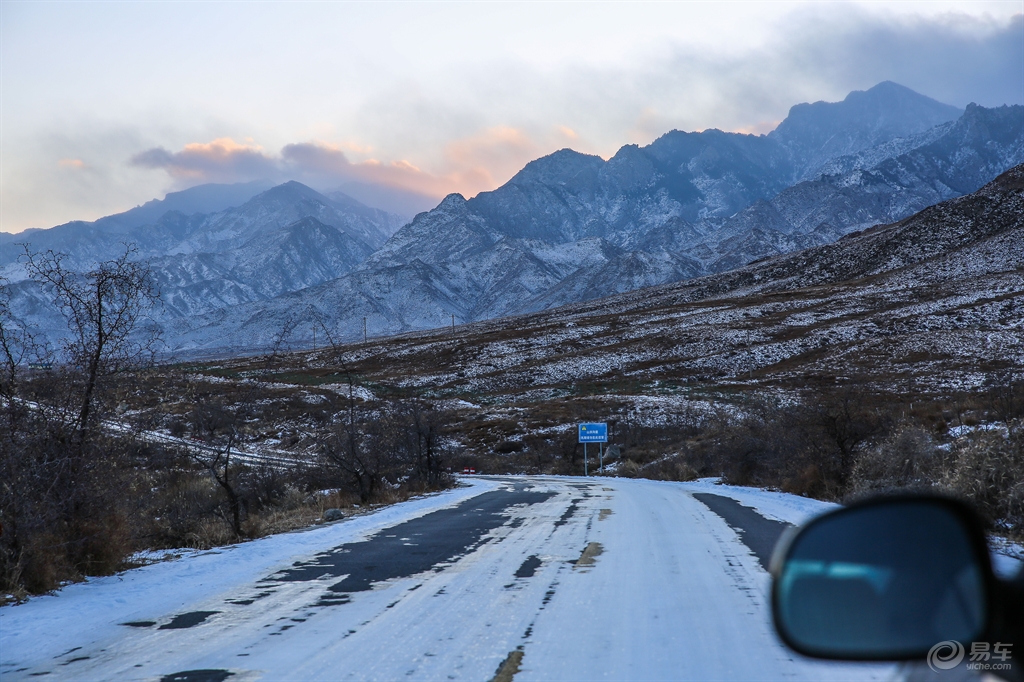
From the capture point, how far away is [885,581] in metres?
2.02

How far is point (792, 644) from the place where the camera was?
2.14 meters

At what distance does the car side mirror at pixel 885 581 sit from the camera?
1.80m

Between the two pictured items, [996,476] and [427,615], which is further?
[996,476]

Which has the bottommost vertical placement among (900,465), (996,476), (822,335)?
(900,465)

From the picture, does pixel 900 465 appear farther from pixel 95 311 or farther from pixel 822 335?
pixel 822 335

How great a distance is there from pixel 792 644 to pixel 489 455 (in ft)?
126

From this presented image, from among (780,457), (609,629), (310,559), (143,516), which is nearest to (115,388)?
(143,516)

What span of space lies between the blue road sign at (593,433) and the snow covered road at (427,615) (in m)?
24.1

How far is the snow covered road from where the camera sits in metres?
4.46

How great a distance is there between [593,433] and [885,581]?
107 ft

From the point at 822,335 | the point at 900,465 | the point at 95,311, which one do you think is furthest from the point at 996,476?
the point at 822,335

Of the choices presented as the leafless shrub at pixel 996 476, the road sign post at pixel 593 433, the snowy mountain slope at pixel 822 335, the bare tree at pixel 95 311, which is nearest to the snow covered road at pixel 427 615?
the bare tree at pixel 95 311

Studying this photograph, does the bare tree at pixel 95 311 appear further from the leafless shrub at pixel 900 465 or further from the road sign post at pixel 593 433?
the road sign post at pixel 593 433

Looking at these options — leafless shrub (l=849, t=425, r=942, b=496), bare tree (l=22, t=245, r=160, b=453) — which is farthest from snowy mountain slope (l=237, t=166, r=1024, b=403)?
bare tree (l=22, t=245, r=160, b=453)
